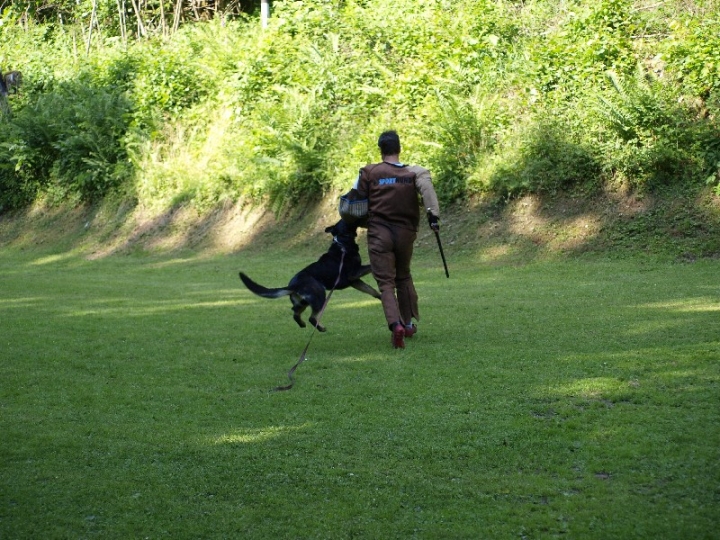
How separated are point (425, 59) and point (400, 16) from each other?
2.36m

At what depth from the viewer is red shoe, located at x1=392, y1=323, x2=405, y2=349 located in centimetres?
940

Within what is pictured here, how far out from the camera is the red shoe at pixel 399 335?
940cm

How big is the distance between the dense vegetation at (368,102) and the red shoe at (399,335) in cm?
865

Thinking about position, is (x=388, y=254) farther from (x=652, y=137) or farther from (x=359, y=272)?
(x=652, y=137)

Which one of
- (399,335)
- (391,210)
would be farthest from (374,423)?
(391,210)

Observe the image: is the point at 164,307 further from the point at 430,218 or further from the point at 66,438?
the point at 66,438

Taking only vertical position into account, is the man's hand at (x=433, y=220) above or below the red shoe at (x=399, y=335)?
above

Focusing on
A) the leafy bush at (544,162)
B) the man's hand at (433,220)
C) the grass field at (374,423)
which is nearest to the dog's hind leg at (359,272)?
the grass field at (374,423)

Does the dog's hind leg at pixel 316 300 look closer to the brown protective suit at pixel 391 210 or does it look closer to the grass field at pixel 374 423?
the grass field at pixel 374 423

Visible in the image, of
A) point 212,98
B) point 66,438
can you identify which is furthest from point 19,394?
point 212,98

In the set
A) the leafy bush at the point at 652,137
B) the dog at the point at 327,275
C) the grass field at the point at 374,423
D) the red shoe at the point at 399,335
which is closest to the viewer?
the grass field at the point at 374,423

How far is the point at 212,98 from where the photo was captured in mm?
25969

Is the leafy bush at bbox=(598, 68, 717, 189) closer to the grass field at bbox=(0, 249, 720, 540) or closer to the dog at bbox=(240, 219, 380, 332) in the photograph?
the grass field at bbox=(0, 249, 720, 540)

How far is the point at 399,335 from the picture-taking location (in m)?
9.41
